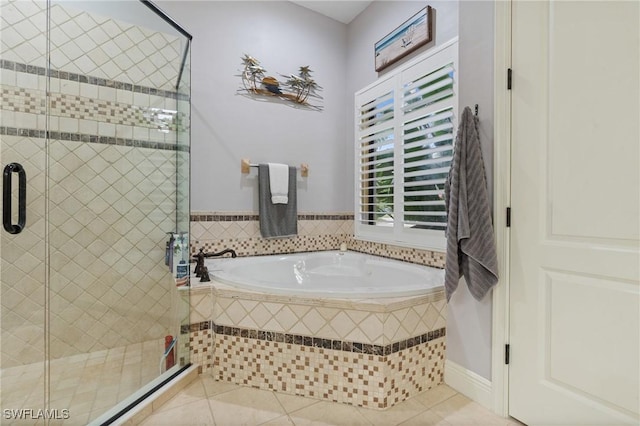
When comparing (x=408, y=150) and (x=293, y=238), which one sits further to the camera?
(x=293, y=238)

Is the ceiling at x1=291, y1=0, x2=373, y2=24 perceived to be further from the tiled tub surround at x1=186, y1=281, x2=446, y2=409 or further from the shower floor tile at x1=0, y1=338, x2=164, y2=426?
the shower floor tile at x1=0, y1=338, x2=164, y2=426

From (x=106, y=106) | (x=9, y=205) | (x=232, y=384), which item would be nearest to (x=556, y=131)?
(x=232, y=384)

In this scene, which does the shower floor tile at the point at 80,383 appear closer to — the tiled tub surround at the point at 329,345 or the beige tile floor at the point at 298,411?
the beige tile floor at the point at 298,411

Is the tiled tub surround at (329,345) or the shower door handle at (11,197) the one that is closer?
the shower door handle at (11,197)

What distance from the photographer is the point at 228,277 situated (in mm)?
1941

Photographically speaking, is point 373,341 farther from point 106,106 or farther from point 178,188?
point 106,106

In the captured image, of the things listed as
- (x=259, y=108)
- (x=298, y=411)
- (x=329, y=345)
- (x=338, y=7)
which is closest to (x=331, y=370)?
(x=329, y=345)

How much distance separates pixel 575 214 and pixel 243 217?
232 centimetres

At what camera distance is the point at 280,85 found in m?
3.01

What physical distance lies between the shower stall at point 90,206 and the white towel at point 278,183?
0.79m

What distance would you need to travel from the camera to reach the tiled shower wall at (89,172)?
157 centimetres

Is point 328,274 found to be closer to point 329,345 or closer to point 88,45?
point 329,345

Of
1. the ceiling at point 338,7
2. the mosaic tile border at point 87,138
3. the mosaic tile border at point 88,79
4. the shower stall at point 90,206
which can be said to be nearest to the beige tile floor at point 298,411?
the shower stall at point 90,206

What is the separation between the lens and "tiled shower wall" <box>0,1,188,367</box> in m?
1.57
